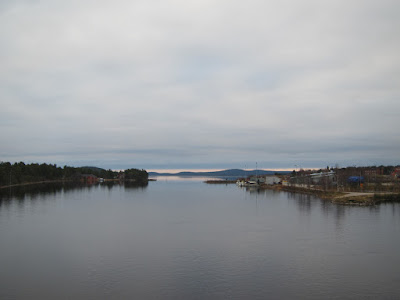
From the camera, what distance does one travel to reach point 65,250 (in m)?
23.8

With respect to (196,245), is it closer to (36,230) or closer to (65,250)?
(65,250)

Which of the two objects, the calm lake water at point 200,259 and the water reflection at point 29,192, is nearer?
the calm lake water at point 200,259

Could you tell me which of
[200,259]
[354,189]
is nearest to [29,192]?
[200,259]

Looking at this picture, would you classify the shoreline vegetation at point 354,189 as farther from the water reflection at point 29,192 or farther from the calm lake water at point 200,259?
the water reflection at point 29,192

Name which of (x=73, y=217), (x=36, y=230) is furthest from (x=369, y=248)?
(x=73, y=217)

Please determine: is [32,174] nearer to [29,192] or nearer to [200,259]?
[29,192]

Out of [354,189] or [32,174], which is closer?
[354,189]

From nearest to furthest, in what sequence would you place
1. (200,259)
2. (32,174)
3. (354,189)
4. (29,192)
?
(200,259) → (354,189) → (29,192) → (32,174)

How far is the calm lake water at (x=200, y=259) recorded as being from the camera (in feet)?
52.7

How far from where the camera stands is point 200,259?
21.2 metres

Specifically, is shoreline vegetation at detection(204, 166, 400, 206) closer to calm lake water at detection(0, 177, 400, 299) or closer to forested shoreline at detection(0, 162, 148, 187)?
calm lake water at detection(0, 177, 400, 299)

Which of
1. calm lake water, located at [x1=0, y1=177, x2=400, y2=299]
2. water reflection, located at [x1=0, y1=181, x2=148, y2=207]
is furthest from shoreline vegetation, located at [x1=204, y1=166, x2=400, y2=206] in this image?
water reflection, located at [x1=0, y1=181, x2=148, y2=207]

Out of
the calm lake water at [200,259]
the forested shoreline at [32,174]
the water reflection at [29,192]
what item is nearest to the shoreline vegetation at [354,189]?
the calm lake water at [200,259]

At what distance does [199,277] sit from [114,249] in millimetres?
8583
